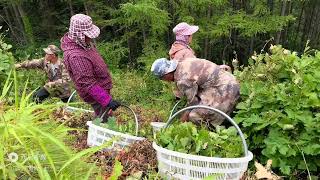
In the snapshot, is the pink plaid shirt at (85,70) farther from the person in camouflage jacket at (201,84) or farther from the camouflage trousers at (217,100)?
the camouflage trousers at (217,100)

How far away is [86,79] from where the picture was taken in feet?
13.1

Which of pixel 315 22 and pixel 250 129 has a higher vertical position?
pixel 250 129

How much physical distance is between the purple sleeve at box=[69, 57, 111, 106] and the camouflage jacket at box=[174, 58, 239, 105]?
707 mm

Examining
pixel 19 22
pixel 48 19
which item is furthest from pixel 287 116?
pixel 19 22

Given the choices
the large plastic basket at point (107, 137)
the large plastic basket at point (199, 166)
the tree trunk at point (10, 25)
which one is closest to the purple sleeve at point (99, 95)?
the large plastic basket at point (107, 137)

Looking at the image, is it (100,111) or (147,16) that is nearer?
(100,111)

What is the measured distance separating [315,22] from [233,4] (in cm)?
327

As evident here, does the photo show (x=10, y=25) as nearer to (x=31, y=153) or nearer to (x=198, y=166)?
(x=198, y=166)

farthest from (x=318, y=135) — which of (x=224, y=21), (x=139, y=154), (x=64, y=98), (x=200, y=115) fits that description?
(x=224, y=21)

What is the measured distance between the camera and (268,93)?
3.52 metres

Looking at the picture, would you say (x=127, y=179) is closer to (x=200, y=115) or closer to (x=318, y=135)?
(x=200, y=115)

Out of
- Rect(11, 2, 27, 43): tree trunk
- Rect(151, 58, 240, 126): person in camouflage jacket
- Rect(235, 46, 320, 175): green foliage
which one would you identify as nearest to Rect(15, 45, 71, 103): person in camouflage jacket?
Rect(151, 58, 240, 126): person in camouflage jacket

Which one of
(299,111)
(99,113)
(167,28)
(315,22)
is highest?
(299,111)

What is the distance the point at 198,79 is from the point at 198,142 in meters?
0.91
